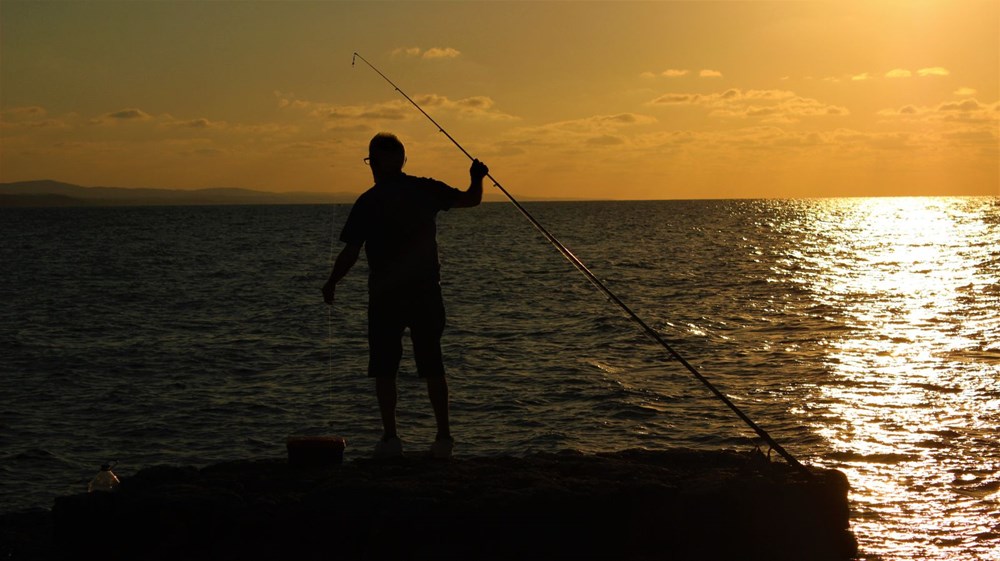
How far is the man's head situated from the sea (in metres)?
4.18

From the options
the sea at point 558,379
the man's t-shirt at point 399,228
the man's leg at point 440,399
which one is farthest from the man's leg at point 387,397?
the sea at point 558,379

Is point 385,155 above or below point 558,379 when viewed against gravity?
above

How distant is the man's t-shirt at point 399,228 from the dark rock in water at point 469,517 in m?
1.28

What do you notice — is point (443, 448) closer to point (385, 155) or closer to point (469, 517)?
point (469, 517)

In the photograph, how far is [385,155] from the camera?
22.7 feet

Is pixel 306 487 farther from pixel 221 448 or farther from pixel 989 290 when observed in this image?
pixel 989 290

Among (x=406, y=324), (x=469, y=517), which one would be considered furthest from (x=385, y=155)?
(x=469, y=517)

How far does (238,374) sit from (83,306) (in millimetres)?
14250

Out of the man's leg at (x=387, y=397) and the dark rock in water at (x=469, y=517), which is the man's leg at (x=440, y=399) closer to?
the man's leg at (x=387, y=397)

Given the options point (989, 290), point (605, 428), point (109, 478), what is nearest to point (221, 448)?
point (605, 428)

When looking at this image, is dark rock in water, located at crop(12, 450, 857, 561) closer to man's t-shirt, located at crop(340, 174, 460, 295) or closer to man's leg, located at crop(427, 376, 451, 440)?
man's leg, located at crop(427, 376, 451, 440)

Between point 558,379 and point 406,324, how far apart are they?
361 inches

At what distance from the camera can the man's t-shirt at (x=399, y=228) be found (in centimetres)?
683

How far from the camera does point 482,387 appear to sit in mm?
15289
